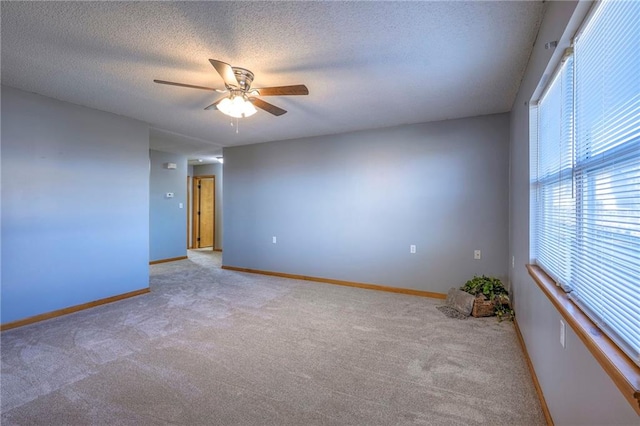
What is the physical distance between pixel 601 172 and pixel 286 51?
6.75 feet

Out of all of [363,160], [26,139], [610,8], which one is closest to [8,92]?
[26,139]

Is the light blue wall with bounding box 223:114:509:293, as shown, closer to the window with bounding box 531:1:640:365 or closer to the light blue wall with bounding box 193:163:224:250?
the window with bounding box 531:1:640:365

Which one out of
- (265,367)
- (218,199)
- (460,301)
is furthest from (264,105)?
Answer: (218,199)

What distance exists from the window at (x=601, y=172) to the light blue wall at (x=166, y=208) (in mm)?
6914

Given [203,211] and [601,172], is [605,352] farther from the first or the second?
[203,211]

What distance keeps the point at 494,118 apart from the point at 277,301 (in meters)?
3.62

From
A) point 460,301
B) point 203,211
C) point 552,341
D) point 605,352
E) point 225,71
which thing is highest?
point 225,71

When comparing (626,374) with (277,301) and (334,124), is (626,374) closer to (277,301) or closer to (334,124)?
(277,301)

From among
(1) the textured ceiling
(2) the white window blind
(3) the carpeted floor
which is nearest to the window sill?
(2) the white window blind

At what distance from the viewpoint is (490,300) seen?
10.9 feet

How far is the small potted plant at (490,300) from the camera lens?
329 cm

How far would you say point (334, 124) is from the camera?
4305 millimetres

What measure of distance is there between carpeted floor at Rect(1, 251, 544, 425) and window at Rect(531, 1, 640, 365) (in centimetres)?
99

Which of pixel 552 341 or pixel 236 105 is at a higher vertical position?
pixel 236 105
